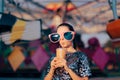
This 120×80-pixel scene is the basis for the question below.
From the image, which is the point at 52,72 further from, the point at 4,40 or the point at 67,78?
the point at 4,40

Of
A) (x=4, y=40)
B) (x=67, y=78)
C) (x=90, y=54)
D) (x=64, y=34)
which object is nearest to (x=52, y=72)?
(x=67, y=78)

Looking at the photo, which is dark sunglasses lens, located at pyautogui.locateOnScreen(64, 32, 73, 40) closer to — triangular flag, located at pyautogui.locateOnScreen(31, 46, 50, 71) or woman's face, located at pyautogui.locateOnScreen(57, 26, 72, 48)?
woman's face, located at pyautogui.locateOnScreen(57, 26, 72, 48)

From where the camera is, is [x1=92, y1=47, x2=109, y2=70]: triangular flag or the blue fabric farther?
[x1=92, y1=47, x2=109, y2=70]: triangular flag

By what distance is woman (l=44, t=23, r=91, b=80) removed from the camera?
265 cm

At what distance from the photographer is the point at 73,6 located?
14.8 m

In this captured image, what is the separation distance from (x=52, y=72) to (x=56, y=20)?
1199cm

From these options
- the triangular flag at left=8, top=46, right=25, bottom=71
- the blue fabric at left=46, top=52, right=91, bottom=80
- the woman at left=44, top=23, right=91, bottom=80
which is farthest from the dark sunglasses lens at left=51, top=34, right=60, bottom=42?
the triangular flag at left=8, top=46, right=25, bottom=71

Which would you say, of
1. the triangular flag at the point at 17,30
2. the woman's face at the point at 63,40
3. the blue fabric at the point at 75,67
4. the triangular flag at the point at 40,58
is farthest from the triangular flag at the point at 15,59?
the blue fabric at the point at 75,67

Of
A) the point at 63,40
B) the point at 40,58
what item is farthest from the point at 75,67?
the point at 40,58

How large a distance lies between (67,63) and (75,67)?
0.09 meters

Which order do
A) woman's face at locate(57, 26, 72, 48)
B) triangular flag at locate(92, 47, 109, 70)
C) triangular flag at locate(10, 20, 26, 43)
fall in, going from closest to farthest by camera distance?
woman's face at locate(57, 26, 72, 48) < triangular flag at locate(10, 20, 26, 43) < triangular flag at locate(92, 47, 109, 70)

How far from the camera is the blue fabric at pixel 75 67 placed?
273cm

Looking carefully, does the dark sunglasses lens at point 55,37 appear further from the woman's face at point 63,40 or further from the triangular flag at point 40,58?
the triangular flag at point 40,58

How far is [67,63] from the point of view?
8.91 feet
